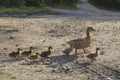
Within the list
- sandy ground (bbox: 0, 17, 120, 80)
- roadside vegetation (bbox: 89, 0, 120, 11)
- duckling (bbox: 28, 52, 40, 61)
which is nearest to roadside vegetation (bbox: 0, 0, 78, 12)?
roadside vegetation (bbox: 89, 0, 120, 11)

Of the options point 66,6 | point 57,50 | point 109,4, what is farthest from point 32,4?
point 57,50

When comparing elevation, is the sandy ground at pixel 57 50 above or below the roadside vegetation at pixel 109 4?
above

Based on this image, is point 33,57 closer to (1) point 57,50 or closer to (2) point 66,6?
(1) point 57,50

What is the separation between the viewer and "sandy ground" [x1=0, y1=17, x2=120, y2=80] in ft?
47.9

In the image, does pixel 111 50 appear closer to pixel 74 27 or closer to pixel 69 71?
pixel 69 71

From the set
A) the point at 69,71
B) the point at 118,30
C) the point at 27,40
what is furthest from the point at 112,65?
the point at 118,30

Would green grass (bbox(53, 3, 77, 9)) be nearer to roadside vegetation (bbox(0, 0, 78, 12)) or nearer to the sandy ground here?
roadside vegetation (bbox(0, 0, 78, 12))

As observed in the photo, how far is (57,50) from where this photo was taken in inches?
736

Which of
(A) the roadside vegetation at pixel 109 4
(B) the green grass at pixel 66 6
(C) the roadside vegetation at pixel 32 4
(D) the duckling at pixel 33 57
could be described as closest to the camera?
(D) the duckling at pixel 33 57

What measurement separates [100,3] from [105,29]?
24.6m

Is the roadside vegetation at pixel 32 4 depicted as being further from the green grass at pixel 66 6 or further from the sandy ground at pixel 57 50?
the sandy ground at pixel 57 50

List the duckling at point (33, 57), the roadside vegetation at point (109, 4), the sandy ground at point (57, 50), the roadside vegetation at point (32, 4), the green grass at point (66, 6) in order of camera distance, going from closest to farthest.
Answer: the sandy ground at point (57, 50), the duckling at point (33, 57), the roadside vegetation at point (32, 4), the roadside vegetation at point (109, 4), the green grass at point (66, 6)

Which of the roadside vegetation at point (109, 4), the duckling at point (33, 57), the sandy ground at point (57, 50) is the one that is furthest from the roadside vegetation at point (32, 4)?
the duckling at point (33, 57)

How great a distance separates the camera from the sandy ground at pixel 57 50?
14.6 meters
